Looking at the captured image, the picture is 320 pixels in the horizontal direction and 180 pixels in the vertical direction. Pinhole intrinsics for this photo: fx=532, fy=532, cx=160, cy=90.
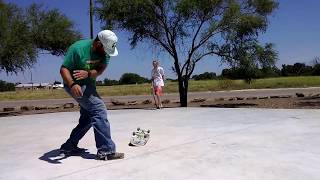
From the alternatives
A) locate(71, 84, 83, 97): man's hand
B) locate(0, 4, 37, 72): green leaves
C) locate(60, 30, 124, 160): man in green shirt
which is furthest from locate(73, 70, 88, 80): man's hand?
locate(0, 4, 37, 72): green leaves

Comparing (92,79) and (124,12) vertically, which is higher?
(124,12)

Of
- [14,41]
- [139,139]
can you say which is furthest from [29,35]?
[139,139]

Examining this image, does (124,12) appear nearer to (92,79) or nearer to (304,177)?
(92,79)

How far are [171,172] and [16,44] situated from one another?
448 inches

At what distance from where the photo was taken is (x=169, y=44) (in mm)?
17391

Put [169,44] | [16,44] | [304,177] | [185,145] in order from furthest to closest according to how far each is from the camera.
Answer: [169,44], [16,44], [185,145], [304,177]

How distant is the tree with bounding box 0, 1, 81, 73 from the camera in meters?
16.0

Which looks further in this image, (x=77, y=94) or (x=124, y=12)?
(x=124, y=12)

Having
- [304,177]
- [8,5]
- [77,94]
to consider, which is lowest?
[304,177]

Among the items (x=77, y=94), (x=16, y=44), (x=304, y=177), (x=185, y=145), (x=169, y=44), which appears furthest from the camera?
(x=169, y=44)

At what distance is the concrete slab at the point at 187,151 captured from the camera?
19.1 ft

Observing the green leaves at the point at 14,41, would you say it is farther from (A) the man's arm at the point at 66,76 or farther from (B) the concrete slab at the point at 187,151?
(A) the man's arm at the point at 66,76

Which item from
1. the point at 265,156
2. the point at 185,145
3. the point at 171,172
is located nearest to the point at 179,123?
the point at 185,145

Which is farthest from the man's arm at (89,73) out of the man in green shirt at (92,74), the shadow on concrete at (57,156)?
the shadow on concrete at (57,156)
